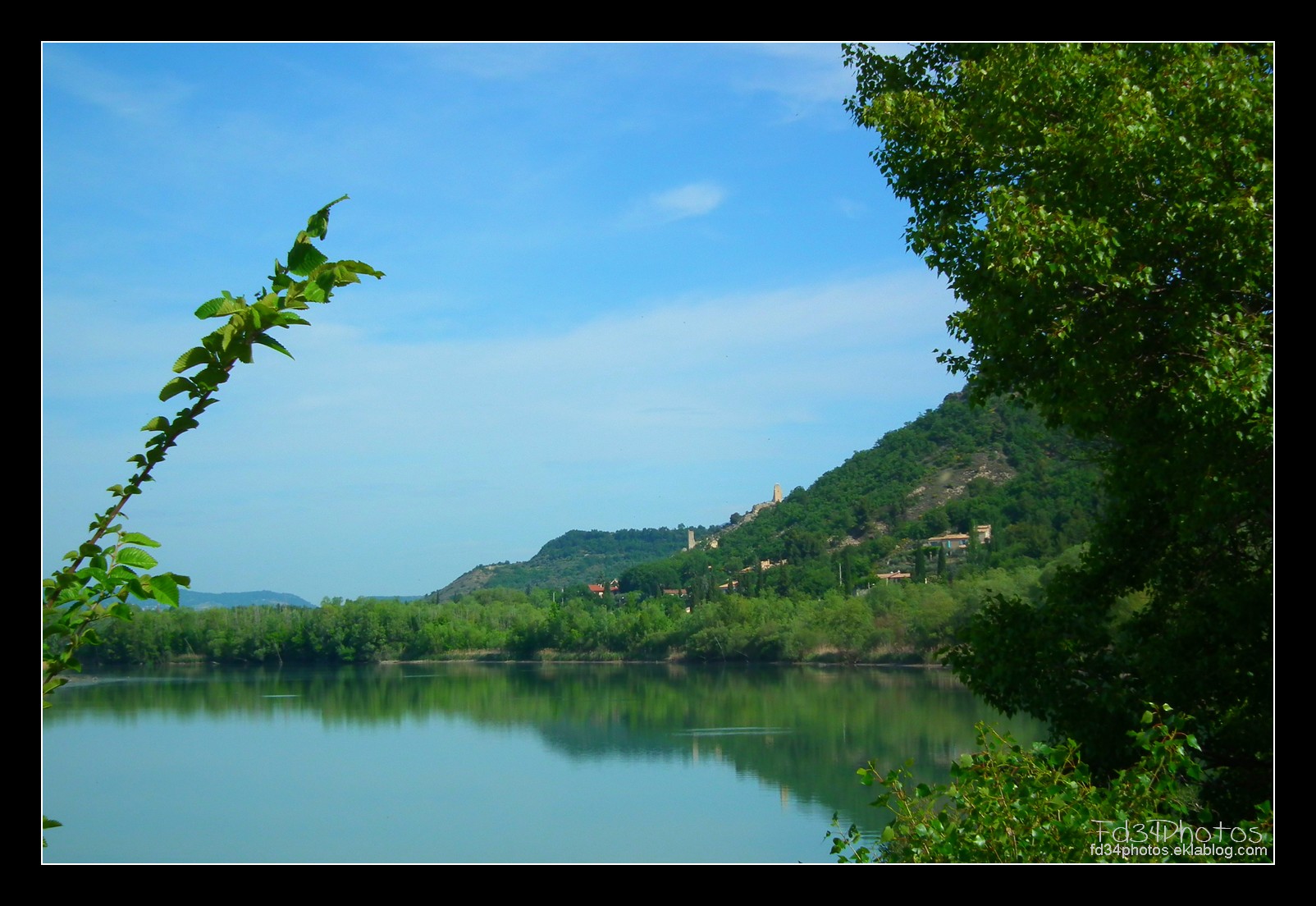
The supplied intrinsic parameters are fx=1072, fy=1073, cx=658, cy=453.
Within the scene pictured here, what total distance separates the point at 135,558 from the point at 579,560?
138 metres

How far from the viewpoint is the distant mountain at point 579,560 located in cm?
12862

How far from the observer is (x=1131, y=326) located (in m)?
4.43

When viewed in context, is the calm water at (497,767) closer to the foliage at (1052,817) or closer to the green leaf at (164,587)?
the foliage at (1052,817)

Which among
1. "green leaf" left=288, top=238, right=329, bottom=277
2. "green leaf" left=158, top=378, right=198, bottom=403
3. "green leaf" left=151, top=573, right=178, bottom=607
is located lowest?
"green leaf" left=151, top=573, right=178, bottom=607

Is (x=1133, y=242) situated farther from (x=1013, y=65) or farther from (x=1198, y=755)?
(x=1198, y=755)

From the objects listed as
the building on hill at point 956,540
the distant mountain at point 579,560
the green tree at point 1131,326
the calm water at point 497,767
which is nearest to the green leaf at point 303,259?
the green tree at point 1131,326

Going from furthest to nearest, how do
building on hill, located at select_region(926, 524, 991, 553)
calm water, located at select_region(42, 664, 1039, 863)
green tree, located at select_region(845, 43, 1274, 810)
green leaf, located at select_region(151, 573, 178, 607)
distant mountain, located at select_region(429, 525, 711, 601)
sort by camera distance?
distant mountain, located at select_region(429, 525, 711, 601), building on hill, located at select_region(926, 524, 991, 553), calm water, located at select_region(42, 664, 1039, 863), green tree, located at select_region(845, 43, 1274, 810), green leaf, located at select_region(151, 573, 178, 607)

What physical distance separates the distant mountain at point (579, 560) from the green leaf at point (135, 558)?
118 metres

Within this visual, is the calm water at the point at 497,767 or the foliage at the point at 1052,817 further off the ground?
the foliage at the point at 1052,817

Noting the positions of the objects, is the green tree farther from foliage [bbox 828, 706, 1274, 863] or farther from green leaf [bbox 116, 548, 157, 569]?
green leaf [bbox 116, 548, 157, 569]

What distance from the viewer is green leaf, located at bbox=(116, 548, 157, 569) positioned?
5.04ft

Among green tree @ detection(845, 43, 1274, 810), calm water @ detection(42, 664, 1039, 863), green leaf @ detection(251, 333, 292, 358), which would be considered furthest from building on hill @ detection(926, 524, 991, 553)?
green leaf @ detection(251, 333, 292, 358)

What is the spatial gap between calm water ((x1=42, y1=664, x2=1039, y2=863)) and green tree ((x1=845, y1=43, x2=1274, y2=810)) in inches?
216

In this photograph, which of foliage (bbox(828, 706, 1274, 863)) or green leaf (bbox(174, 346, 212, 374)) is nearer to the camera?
green leaf (bbox(174, 346, 212, 374))
